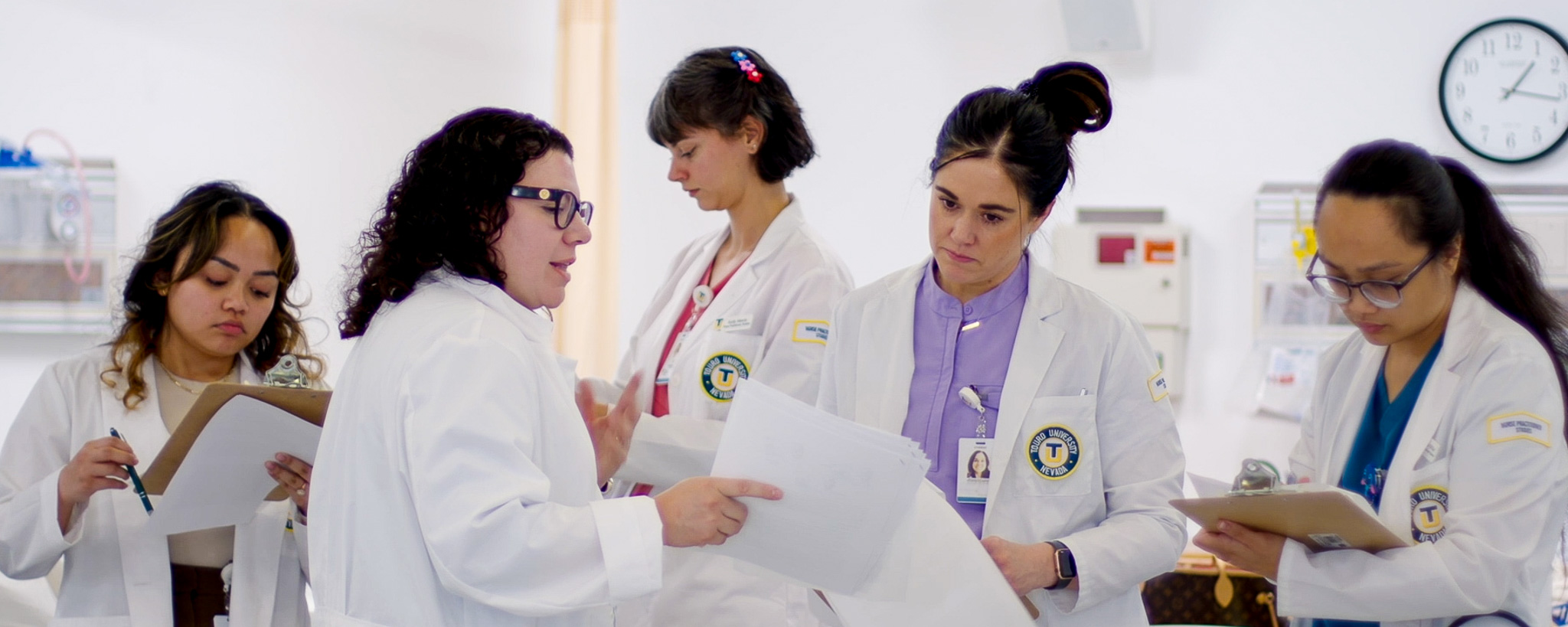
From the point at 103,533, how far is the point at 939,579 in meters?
1.38

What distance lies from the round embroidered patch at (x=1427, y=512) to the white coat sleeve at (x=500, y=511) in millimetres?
1082

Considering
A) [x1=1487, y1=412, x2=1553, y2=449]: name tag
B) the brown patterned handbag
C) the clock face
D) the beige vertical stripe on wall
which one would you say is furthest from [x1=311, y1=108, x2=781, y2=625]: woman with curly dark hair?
the clock face

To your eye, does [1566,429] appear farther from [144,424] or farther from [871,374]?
[144,424]

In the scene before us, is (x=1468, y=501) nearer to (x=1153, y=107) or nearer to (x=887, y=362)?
(x=887, y=362)

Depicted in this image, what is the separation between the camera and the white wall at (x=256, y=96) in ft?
11.1

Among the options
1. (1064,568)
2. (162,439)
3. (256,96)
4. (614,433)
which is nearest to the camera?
(1064,568)

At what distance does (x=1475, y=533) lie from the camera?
1.51 meters

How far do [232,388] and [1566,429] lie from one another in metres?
1.88

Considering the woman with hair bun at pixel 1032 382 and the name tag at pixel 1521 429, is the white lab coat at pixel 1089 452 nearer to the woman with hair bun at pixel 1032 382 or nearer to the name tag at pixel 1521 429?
the woman with hair bun at pixel 1032 382

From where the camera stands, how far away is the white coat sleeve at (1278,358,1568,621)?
1501 millimetres

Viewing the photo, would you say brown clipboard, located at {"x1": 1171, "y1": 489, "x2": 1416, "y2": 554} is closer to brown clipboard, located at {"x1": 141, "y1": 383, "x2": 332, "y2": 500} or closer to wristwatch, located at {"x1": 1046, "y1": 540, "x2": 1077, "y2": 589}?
wristwatch, located at {"x1": 1046, "y1": 540, "x2": 1077, "y2": 589}

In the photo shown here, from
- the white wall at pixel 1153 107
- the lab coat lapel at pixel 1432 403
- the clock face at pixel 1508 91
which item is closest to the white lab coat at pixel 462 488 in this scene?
the lab coat lapel at pixel 1432 403

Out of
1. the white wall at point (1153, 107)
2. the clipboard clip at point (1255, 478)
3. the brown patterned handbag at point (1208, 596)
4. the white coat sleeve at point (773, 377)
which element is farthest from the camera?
the white wall at point (1153, 107)

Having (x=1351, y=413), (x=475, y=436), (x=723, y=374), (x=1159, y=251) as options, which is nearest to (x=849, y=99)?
(x=1159, y=251)
